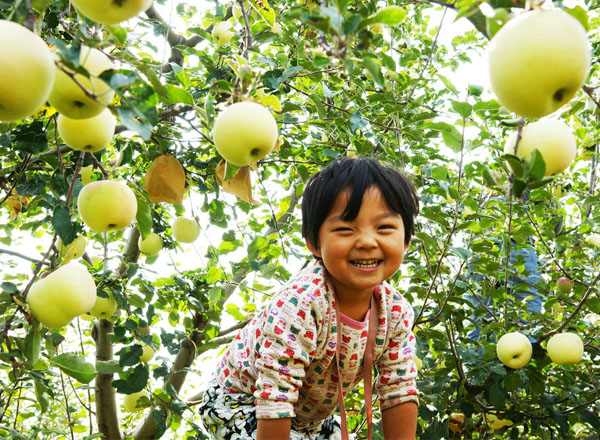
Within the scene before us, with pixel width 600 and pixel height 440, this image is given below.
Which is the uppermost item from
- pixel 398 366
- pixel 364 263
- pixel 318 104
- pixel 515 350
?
pixel 318 104

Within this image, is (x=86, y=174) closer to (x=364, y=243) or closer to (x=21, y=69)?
(x=364, y=243)

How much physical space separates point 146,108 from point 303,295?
1.09 meters

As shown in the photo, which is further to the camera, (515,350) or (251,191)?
(515,350)

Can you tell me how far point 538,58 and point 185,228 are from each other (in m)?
2.32

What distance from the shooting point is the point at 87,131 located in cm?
114

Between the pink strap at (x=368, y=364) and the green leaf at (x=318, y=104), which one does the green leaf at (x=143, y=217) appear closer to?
the pink strap at (x=368, y=364)

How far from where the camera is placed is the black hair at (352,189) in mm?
1744

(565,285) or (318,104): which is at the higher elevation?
(318,104)

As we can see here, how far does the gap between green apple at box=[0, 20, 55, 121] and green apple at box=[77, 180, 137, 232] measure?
689 millimetres

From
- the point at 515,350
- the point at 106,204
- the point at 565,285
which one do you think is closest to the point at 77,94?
the point at 106,204

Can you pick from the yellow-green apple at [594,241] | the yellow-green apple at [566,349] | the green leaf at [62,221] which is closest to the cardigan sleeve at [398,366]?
the yellow-green apple at [566,349]

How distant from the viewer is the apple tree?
1.00 meters

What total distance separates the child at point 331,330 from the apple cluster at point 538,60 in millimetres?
922

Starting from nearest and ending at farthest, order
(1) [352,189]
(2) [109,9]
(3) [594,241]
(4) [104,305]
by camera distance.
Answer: (2) [109,9] → (1) [352,189] → (4) [104,305] → (3) [594,241]
